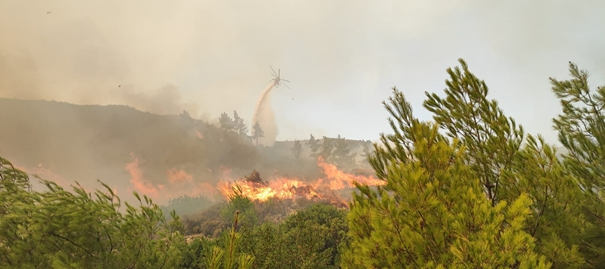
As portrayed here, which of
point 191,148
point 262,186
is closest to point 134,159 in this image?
point 191,148

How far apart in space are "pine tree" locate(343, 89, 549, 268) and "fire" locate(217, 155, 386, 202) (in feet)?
111

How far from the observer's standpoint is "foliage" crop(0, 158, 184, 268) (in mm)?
4863

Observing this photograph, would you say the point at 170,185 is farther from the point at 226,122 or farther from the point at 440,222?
the point at 440,222

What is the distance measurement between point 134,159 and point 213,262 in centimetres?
5515

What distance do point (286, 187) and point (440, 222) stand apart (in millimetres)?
49502

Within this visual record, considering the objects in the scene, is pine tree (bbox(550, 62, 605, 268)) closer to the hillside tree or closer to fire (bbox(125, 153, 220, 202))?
fire (bbox(125, 153, 220, 202))

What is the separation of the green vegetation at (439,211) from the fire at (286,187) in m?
29.9

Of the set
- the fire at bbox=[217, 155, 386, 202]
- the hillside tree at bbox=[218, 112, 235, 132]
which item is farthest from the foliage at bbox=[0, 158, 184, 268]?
the hillside tree at bbox=[218, 112, 235, 132]

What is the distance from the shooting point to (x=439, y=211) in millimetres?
2873

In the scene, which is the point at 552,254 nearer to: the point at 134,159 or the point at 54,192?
the point at 54,192

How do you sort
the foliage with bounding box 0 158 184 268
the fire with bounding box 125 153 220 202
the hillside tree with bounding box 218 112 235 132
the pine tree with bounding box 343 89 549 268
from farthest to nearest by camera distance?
the hillside tree with bounding box 218 112 235 132 → the fire with bounding box 125 153 220 202 → the foliage with bounding box 0 158 184 268 → the pine tree with bounding box 343 89 549 268

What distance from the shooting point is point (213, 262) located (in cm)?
183

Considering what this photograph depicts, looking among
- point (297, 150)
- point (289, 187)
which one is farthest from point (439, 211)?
point (297, 150)

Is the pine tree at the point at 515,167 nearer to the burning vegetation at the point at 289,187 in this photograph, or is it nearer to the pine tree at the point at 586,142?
the pine tree at the point at 586,142
